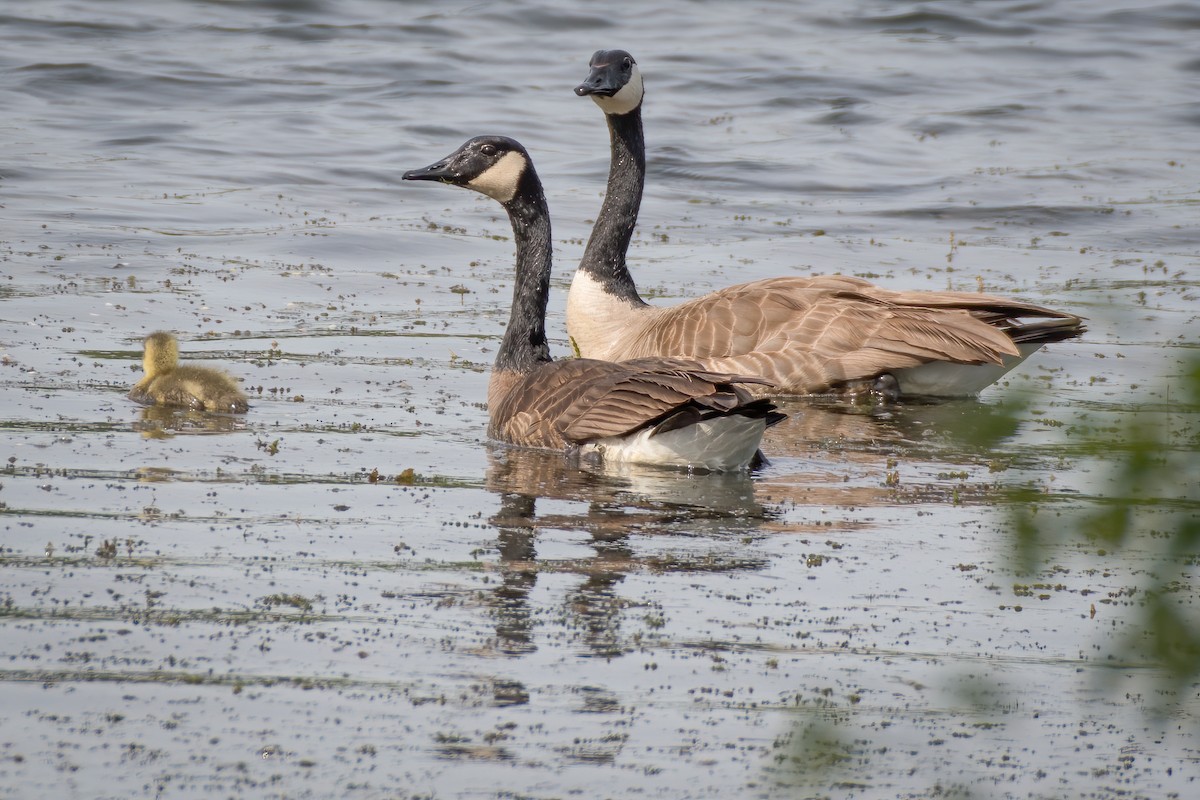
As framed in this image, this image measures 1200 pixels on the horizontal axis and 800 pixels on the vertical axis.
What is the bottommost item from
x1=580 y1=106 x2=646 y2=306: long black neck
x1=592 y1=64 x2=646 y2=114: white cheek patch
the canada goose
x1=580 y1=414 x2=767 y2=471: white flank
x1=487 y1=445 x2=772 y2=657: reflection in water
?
x1=487 y1=445 x2=772 y2=657: reflection in water

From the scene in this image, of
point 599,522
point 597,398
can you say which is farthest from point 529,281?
point 599,522

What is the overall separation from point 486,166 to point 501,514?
2863 millimetres

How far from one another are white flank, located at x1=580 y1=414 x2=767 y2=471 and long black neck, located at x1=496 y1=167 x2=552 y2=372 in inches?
45.8

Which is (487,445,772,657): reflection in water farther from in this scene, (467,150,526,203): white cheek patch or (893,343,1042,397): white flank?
(893,343,1042,397): white flank

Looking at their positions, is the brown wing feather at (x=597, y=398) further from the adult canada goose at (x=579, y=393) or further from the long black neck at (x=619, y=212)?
the long black neck at (x=619, y=212)

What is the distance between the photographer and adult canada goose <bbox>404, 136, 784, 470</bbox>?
7.48 m

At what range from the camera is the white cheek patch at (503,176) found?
8.98 m

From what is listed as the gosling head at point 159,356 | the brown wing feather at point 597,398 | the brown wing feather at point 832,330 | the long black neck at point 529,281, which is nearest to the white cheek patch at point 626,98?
the brown wing feather at point 832,330

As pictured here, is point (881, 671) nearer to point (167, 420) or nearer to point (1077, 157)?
point (167, 420)

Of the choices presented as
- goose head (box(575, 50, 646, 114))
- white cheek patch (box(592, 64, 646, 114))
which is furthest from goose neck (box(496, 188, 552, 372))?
white cheek patch (box(592, 64, 646, 114))

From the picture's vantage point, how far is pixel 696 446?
7.71 metres

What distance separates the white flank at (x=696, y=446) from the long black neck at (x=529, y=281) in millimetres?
1162

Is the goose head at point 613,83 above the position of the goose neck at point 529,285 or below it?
above

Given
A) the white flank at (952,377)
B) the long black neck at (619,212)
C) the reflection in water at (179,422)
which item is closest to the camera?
the reflection in water at (179,422)
